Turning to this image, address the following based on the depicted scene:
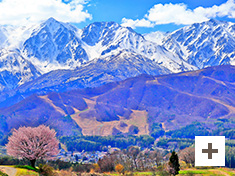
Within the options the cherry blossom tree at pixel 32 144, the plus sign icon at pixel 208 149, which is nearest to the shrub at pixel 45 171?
the cherry blossom tree at pixel 32 144

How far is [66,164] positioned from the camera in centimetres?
14062

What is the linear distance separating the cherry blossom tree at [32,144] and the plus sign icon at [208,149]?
87.4ft

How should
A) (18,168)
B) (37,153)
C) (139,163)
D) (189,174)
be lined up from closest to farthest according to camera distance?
(18,168), (37,153), (189,174), (139,163)

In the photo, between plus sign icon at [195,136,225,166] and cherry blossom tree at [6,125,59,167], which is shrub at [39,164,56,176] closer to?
cherry blossom tree at [6,125,59,167]

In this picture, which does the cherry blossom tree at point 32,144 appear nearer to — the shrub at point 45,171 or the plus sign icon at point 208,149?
the shrub at point 45,171

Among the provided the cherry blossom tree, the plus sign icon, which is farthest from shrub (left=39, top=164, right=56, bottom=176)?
the plus sign icon

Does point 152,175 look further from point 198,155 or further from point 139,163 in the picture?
point 139,163

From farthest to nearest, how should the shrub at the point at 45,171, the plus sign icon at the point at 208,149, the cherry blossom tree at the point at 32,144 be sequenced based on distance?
the cherry blossom tree at the point at 32,144, the plus sign icon at the point at 208,149, the shrub at the point at 45,171

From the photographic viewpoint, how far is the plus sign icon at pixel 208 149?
62.2 metres

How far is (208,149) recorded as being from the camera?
62469mm

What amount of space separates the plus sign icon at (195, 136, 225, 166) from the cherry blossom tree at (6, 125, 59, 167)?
1049 inches

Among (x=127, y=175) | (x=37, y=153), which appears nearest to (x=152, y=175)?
(x=127, y=175)

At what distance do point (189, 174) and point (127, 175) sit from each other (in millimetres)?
15477

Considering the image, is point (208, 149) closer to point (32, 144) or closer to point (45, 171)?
point (45, 171)
